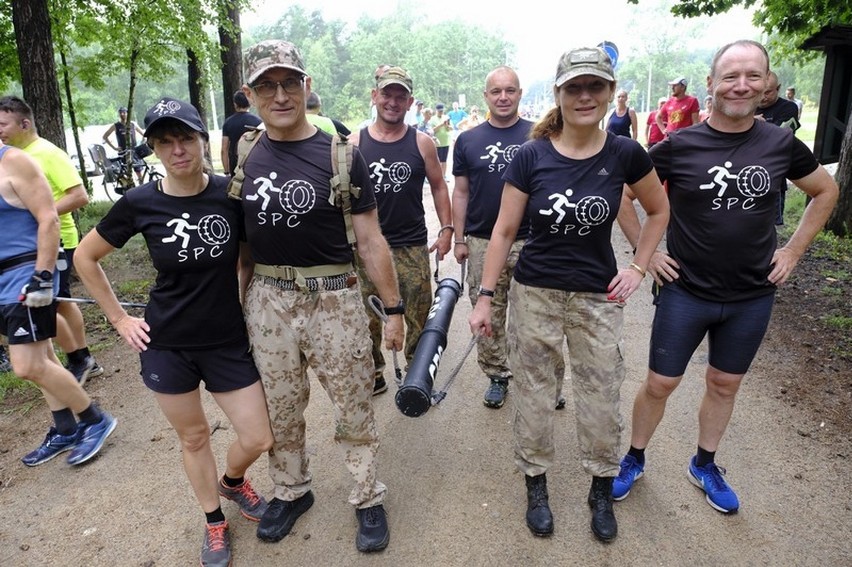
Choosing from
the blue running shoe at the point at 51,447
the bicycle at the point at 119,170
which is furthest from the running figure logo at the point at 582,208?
the bicycle at the point at 119,170

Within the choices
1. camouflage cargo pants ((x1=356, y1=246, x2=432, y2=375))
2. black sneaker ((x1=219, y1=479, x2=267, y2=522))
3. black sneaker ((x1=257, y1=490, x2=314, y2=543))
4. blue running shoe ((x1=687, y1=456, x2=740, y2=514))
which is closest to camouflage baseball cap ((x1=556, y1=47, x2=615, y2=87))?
camouflage cargo pants ((x1=356, y1=246, x2=432, y2=375))

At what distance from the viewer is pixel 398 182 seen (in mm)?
4016

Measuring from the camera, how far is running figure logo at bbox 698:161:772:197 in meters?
2.72

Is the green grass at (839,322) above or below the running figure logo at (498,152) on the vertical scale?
below

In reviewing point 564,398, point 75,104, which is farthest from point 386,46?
point 564,398

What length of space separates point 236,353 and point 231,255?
0.48 meters

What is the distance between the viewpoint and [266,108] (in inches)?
102

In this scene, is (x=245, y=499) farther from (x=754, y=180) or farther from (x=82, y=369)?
(x=754, y=180)

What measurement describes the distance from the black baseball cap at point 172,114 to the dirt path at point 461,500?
83.3 inches

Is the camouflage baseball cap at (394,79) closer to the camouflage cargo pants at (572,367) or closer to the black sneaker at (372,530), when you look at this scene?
the camouflage cargo pants at (572,367)

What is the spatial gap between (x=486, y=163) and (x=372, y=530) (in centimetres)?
257

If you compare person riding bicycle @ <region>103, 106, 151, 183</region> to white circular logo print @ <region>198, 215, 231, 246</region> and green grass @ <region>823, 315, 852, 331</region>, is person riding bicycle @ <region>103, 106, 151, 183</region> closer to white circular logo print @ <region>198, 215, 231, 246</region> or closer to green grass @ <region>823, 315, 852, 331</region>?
white circular logo print @ <region>198, 215, 231, 246</region>

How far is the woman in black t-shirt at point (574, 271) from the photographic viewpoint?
2.65 metres

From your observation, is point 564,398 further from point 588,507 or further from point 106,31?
point 106,31
